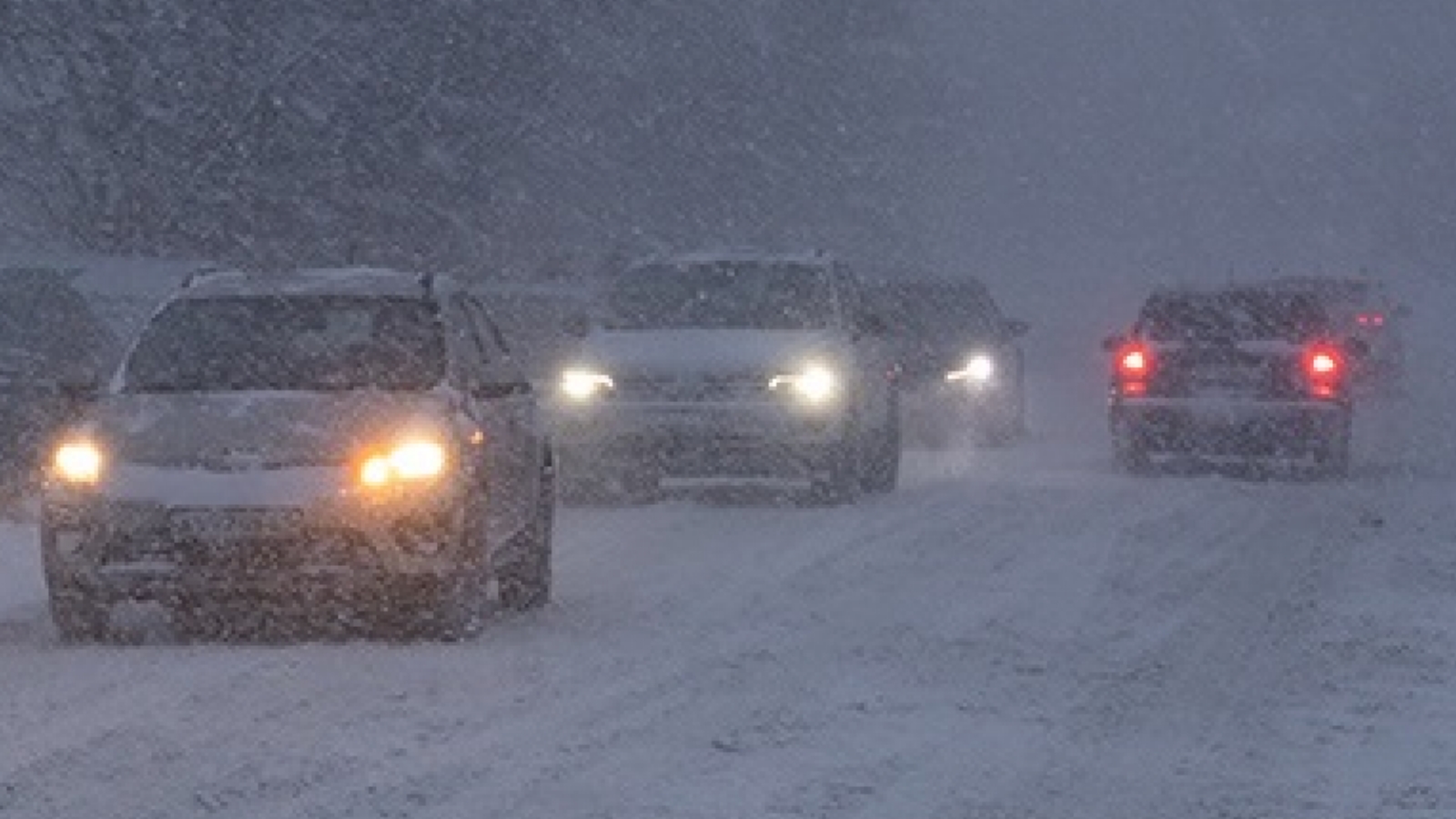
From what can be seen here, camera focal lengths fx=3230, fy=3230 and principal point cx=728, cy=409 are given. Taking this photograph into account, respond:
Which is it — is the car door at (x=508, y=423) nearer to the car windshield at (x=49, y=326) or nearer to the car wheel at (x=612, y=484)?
the car wheel at (x=612, y=484)

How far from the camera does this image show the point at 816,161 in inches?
2354

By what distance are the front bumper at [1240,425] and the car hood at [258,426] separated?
1250cm

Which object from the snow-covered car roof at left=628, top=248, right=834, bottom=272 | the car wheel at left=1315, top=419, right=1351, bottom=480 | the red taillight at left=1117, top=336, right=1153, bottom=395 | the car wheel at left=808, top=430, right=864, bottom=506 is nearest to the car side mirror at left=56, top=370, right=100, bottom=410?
the car wheel at left=808, top=430, right=864, bottom=506

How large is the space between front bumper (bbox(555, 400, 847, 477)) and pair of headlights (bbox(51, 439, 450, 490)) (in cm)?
826

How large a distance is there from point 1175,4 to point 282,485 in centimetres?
13610

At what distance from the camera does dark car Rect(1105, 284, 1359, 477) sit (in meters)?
25.0

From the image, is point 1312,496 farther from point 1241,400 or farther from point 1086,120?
point 1086,120

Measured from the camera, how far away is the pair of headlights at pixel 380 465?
1312 centimetres

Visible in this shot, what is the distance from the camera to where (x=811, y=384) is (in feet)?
71.2

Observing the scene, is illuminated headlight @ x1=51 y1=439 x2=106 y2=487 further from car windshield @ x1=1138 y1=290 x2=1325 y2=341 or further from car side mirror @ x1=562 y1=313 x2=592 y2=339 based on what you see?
car windshield @ x1=1138 y1=290 x2=1325 y2=341

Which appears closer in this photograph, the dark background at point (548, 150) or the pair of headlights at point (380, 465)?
the pair of headlights at point (380, 465)

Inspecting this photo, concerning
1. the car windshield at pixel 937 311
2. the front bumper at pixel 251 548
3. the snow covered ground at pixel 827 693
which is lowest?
the snow covered ground at pixel 827 693

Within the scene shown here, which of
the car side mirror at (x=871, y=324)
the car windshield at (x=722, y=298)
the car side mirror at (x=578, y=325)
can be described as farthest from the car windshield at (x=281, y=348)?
the car side mirror at (x=871, y=324)

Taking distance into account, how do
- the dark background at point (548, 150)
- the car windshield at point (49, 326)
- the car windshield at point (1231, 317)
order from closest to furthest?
1. the car windshield at point (49, 326)
2. the car windshield at point (1231, 317)
3. the dark background at point (548, 150)
